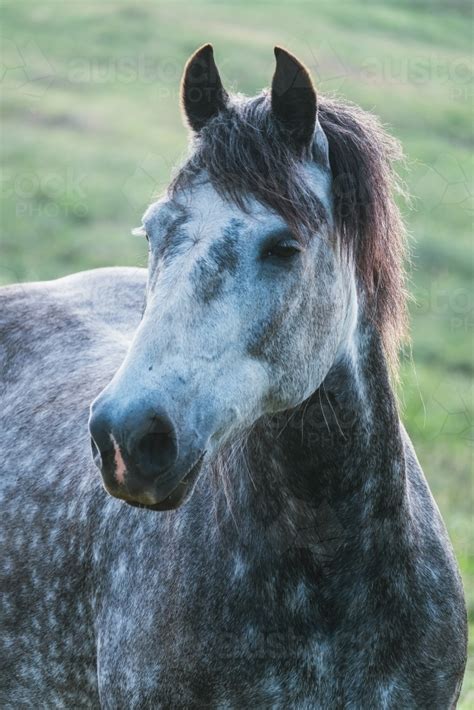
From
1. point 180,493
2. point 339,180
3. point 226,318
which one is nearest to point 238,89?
point 339,180

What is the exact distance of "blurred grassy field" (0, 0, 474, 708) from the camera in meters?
12.7

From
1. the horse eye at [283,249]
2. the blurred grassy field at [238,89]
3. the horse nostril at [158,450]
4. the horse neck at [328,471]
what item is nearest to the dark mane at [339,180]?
the horse eye at [283,249]

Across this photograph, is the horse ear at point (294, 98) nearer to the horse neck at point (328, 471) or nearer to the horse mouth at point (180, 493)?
the horse neck at point (328, 471)

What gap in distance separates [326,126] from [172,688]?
176 centimetres

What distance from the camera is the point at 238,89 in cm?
1244

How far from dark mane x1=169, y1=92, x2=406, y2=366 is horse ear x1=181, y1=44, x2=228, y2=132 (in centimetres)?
7

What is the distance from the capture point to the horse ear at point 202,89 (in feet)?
9.95

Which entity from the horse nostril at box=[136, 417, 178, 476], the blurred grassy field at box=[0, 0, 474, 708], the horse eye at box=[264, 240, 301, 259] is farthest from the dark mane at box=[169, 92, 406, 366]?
the blurred grassy field at box=[0, 0, 474, 708]

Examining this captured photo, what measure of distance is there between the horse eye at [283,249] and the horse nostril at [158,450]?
1.98ft

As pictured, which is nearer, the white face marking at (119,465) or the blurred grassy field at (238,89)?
the white face marking at (119,465)

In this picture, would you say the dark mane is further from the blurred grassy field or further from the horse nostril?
the blurred grassy field

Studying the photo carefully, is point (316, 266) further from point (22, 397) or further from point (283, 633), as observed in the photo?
point (22, 397)

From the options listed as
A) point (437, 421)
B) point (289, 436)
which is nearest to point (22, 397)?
point (289, 436)

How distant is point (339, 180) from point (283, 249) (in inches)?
14.9
